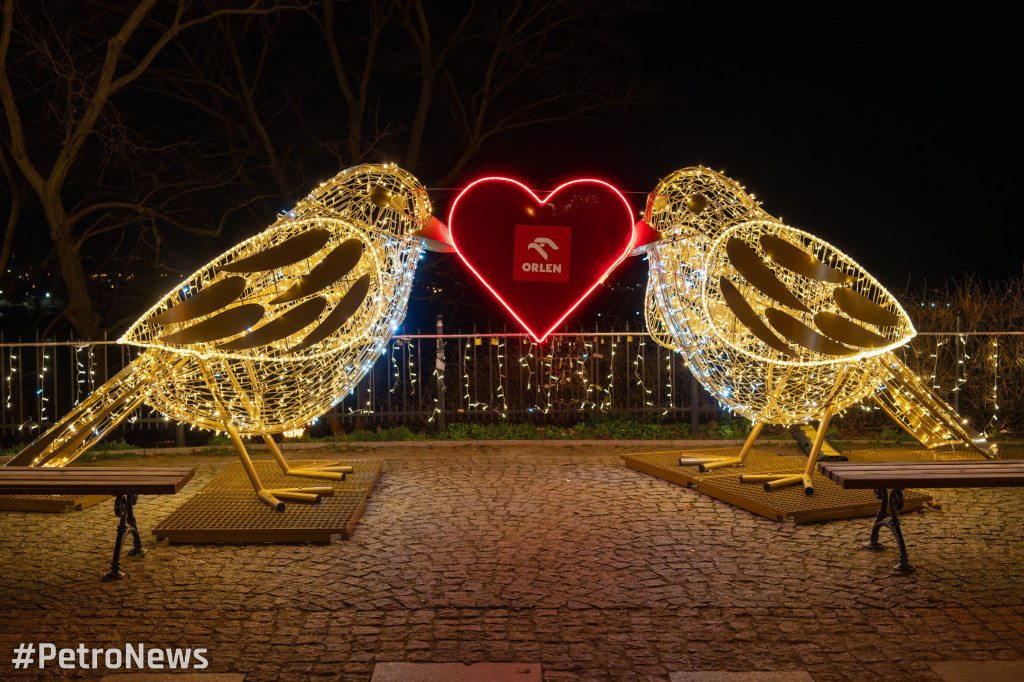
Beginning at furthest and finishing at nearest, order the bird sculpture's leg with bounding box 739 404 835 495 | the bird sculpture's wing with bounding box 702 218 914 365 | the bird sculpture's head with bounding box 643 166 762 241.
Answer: the bird sculpture's head with bounding box 643 166 762 241, the bird sculpture's leg with bounding box 739 404 835 495, the bird sculpture's wing with bounding box 702 218 914 365

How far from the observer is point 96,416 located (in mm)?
4770

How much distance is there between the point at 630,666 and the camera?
3.27m

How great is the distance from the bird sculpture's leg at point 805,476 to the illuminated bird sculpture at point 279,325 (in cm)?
291

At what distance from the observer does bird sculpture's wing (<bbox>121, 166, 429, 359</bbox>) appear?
486cm

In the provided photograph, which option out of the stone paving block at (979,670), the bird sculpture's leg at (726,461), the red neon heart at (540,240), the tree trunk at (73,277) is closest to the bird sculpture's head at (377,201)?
the red neon heart at (540,240)

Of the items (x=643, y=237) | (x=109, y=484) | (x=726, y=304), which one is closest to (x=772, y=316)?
(x=726, y=304)

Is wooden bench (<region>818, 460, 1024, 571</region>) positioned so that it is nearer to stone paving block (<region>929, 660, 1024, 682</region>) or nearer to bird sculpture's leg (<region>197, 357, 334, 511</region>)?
stone paving block (<region>929, 660, 1024, 682</region>)

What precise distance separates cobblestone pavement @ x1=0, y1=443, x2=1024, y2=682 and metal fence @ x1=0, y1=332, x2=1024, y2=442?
3.44 m

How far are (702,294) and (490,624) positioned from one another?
2890 mm

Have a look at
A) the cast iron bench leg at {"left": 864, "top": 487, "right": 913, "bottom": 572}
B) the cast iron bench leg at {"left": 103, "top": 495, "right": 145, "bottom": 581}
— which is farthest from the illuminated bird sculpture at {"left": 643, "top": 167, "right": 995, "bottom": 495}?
the cast iron bench leg at {"left": 103, "top": 495, "right": 145, "bottom": 581}

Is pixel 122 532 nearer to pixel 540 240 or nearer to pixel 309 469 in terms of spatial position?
pixel 309 469

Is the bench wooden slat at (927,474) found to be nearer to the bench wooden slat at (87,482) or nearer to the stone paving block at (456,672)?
the stone paving block at (456,672)

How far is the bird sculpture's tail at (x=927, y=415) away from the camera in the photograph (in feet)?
17.0

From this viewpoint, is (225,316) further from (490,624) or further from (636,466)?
(636,466)
